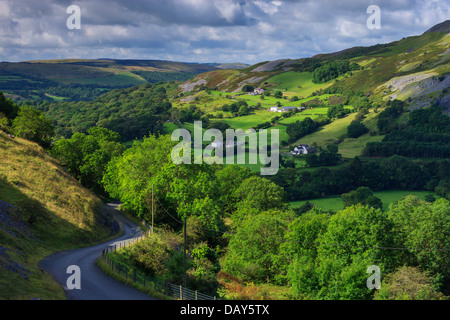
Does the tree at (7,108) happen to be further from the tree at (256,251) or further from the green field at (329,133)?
the green field at (329,133)

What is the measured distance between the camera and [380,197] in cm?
12288

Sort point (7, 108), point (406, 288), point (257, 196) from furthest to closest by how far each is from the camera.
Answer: point (7, 108) → point (257, 196) → point (406, 288)

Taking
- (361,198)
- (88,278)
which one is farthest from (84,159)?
(361,198)

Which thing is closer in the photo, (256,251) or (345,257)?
(345,257)

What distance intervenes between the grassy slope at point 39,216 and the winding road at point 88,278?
33.4 inches

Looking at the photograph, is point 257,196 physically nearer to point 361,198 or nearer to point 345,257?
point 345,257

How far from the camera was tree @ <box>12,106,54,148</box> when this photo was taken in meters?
69.9

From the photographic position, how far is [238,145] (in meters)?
157

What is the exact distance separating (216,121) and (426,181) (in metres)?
A: 90.8

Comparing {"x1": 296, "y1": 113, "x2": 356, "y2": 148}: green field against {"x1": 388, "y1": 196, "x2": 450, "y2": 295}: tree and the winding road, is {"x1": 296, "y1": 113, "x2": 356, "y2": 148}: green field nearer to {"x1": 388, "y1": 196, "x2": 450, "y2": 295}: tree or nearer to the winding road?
{"x1": 388, "y1": 196, "x2": 450, "y2": 295}: tree

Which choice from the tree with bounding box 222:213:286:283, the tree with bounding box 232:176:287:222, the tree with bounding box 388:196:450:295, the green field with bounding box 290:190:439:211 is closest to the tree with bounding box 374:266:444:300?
the tree with bounding box 388:196:450:295

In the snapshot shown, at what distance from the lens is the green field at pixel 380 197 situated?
114562 mm

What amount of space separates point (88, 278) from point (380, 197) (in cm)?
10848
